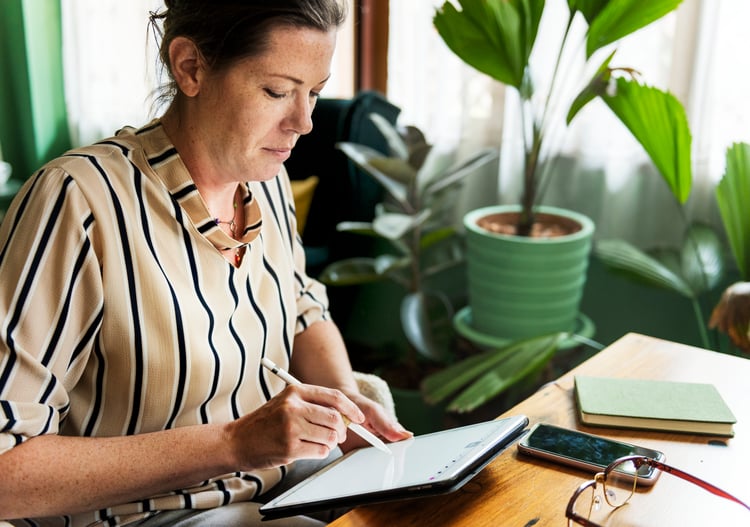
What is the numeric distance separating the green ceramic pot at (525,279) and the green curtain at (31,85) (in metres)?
2.35

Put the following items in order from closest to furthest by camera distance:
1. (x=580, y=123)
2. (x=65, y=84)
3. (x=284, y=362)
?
(x=284, y=362) < (x=580, y=123) < (x=65, y=84)

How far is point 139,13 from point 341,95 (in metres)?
0.99

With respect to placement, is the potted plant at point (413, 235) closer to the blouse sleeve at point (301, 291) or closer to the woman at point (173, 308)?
the blouse sleeve at point (301, 291)

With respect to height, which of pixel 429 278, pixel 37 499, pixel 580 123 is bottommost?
pixel 429 278

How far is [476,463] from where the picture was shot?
35.4 inches

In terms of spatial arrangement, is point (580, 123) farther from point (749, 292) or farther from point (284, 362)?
point (284, 362)

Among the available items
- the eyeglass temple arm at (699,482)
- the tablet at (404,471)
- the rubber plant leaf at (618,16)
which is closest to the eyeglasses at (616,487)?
the eyeglass temple arm at (699,482)

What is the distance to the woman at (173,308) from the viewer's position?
3.09ft

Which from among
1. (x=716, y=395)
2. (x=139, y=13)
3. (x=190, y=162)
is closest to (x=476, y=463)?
(x=716, y=395)

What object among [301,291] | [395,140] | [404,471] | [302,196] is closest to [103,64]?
[302,196]

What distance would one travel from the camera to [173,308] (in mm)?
1059

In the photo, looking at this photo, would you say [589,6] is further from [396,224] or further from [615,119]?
[396,224]

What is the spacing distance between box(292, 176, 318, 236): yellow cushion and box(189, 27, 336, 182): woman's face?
63.0 inches

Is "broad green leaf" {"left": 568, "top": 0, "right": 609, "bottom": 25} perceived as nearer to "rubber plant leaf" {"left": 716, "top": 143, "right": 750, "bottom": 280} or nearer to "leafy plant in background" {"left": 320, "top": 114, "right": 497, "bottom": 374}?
"rubber plant leaf" {"left": 716, "top": 143, "right": 750, "bottom": 280}
